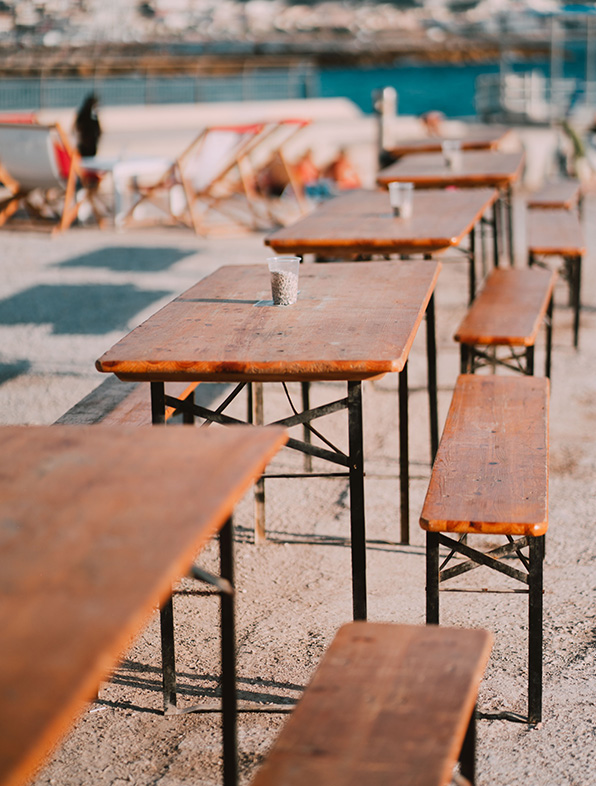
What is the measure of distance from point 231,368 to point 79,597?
113 centimetres

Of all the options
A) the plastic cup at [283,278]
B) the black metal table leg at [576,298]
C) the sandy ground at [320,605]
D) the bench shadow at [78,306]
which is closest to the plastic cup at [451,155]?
the black metal table leg at [576,298]

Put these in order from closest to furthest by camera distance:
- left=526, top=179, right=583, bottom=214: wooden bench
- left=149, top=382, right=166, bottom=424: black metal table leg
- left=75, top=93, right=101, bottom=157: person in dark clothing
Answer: left=149, top=382, right=166, bottom=424: black metal table leg
left=526, top=179, right=583, bottom=214: wooden bench
left=75, top=93, right=101, bottom=157: person in dark clothing

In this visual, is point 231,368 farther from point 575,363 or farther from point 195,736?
point 575,363

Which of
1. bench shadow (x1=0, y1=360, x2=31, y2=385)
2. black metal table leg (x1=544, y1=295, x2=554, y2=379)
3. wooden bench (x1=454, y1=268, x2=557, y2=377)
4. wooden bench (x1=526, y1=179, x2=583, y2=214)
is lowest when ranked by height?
bench shadow (x1=0, y1=360, x2=31, y2=385)

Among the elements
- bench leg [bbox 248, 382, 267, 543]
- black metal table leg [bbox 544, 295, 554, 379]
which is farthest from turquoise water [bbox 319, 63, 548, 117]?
bench leg [bbox 248, 382, 267, 543]

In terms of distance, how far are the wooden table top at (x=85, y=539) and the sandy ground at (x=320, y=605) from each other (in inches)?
38.3

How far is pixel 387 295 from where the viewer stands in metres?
2.98

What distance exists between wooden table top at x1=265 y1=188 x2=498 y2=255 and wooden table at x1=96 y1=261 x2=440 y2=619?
0.55 meters

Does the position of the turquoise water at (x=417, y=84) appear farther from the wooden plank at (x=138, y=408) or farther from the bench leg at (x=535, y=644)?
the bench leg at (x=535, y=644)

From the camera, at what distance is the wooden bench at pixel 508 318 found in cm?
425

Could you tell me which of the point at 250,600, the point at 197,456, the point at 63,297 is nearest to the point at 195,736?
the point at 250,600

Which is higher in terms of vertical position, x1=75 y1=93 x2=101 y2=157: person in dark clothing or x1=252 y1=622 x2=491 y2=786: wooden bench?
x1=75 y1=93 x2=101 y2=157: person in dark clothing

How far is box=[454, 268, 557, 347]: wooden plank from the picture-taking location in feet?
13.9

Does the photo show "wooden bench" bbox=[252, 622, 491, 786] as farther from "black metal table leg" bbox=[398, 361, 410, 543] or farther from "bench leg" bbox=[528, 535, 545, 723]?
"black metal table leg" bbox=[398, 361, 410, 543]
